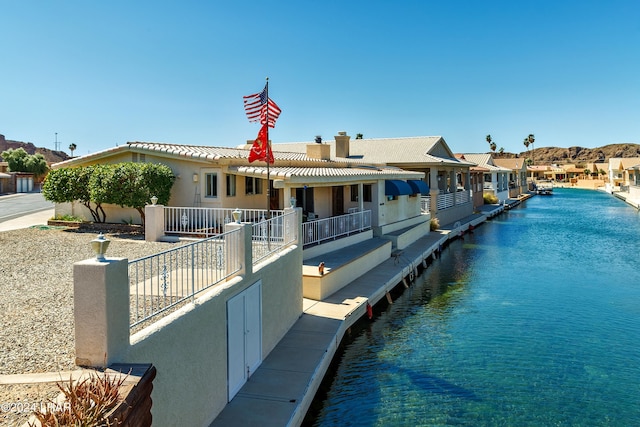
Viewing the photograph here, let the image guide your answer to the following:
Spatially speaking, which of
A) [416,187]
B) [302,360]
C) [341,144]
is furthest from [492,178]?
[302,360]

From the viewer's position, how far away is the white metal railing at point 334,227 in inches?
692

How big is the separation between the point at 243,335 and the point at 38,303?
360 centimetres

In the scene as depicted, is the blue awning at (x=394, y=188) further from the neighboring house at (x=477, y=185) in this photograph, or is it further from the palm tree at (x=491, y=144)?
the palm tree at (x=491, y=144)

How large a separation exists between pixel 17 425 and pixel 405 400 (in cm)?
754

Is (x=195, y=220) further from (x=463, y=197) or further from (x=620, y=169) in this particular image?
(x=620, y=169)

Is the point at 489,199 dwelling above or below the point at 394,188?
below

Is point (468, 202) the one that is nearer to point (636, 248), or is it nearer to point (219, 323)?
point (636, 248)

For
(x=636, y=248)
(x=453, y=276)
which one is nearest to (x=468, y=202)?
(x=636, y=248)

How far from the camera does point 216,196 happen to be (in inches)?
748

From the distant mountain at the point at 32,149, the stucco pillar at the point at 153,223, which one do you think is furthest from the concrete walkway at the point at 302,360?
the distant mountain at the point at 32,149

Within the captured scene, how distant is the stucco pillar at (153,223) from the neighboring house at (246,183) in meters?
2.93

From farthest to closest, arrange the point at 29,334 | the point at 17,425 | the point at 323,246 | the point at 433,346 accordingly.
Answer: the point at 323,246 → the point at 433,346 → the point at 29,334 → the point at 17,425

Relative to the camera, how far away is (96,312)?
5.25 m

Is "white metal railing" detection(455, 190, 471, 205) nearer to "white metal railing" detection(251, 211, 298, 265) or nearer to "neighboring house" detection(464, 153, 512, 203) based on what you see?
"neighboring house" detection(464, 153, 512, 203)
